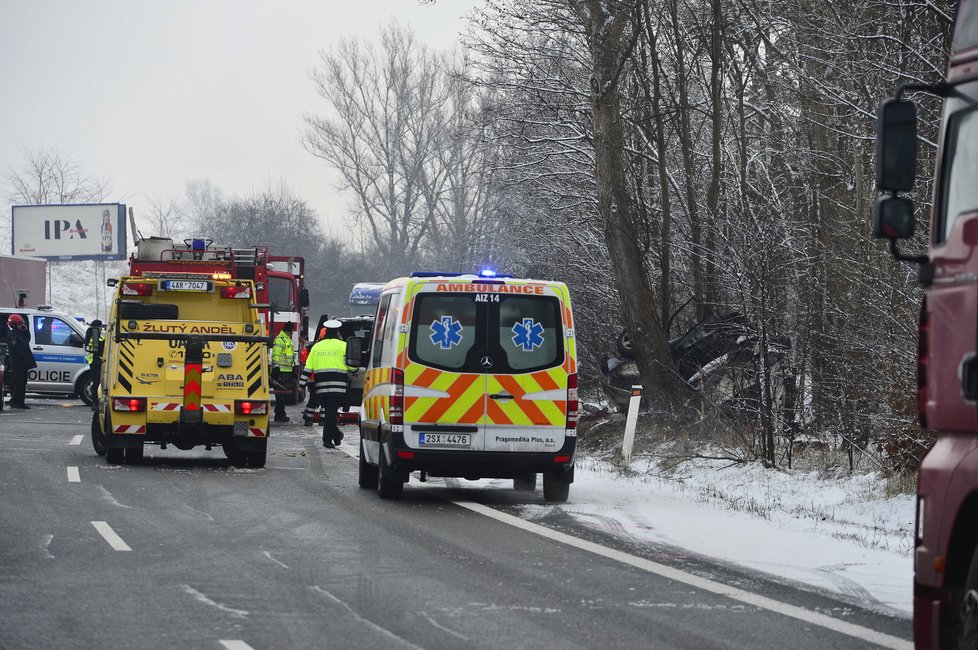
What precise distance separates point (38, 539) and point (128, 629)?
387cm

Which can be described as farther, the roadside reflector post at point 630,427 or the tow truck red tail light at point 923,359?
the roadside reflector post at point 630,427

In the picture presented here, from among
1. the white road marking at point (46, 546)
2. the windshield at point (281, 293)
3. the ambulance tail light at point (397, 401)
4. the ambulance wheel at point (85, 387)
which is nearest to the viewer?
the white road marking at point (46, 546)

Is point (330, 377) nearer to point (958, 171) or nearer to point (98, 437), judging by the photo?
point (98, 437)

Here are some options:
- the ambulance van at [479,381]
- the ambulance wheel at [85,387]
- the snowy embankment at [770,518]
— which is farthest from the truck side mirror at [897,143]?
the ambulance wheel at [85,387]

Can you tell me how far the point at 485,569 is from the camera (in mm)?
10203

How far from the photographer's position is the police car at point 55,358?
31.9 m

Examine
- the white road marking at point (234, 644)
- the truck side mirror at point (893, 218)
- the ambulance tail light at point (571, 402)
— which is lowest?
the white road marking at point (234, 644)

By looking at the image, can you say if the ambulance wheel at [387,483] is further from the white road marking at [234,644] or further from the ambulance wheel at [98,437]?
the white road marking at [234,644]

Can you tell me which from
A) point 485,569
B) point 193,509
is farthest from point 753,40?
point 485,569

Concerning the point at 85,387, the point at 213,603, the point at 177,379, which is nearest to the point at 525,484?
the point at 177,379

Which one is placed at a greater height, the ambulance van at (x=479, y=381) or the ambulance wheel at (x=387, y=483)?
the ambulance van at (x=479, y=381)

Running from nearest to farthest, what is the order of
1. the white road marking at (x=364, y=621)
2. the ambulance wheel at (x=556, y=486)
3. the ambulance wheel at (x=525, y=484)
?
the white road marking at (x=364, y=621) < the ambulance wheel at (x=556, y=486) < the ambulance wheel at (x=525, y=484)

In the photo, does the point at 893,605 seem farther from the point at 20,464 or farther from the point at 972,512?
the point at 20,464

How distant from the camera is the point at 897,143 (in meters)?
6.64
